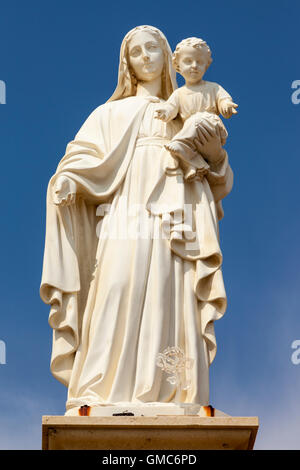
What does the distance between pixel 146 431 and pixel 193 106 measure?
3.97 metres

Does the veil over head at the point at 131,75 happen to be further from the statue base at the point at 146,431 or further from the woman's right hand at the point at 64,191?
the statue base at the point at 146,431

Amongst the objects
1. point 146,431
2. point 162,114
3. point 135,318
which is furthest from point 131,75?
point 146,431

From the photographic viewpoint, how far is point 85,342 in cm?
1088

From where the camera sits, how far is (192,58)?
11758 mm

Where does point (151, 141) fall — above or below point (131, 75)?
below

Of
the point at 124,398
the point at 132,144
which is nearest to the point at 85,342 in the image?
the point at 124,398

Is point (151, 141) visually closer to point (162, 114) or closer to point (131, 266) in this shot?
point (162, 114)

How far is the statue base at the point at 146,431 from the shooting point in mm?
9469

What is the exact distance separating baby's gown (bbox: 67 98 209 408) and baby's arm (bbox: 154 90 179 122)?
2.53ft

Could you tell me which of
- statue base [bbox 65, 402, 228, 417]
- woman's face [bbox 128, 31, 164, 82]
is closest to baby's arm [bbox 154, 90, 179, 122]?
woman's face [bbox 128, 31, 164, 82]

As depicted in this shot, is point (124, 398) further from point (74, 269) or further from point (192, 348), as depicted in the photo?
point (74, 269)

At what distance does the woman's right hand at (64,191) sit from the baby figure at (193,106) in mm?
1120

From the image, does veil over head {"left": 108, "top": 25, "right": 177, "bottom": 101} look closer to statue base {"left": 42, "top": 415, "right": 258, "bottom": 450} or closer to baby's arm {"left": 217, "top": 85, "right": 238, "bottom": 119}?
baby's arm {"left": 217, "top": 85, "right": 238, "bottom": 119}

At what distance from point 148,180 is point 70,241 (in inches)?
42.8
